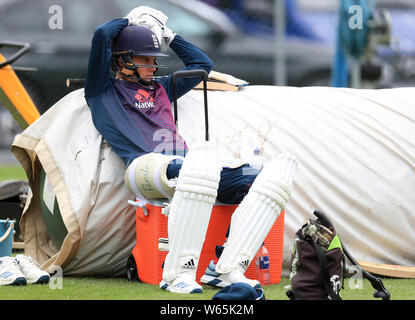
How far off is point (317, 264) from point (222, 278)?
46 centimetres

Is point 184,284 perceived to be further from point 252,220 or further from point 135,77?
point 135,77

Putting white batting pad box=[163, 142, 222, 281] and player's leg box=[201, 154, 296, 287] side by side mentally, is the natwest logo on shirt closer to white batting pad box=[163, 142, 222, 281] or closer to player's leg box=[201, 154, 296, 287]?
white batting pad box=[163, 142, 222, 281]

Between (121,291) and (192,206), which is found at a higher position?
(192,206)

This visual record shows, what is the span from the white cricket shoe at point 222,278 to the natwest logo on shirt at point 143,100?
3.05 ft

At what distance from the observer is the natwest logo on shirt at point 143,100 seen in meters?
4.19

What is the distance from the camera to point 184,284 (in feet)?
11.3

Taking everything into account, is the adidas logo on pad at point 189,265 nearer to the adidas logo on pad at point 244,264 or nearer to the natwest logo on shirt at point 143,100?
the adidas logo on pad at point 244,264

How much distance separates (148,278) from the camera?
3.85 m

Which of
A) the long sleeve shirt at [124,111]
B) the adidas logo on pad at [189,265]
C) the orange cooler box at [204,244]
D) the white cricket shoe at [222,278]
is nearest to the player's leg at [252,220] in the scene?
the white cricket shoe at [222,278]

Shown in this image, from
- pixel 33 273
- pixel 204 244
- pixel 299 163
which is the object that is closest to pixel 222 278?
pixel 204 244

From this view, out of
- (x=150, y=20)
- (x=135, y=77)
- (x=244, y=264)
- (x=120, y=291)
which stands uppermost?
(x=150, y=20)

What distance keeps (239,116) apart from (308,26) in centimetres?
621

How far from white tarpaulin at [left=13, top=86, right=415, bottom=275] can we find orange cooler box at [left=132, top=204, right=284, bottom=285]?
0.26m

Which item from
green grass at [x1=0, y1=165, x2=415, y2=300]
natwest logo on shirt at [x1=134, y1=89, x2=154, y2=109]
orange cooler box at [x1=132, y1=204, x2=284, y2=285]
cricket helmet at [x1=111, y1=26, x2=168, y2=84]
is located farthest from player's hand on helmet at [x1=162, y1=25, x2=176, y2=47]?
green grass at [x1=0, y1=165, x2=415, y2=300]
